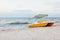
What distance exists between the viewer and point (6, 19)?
21328mm

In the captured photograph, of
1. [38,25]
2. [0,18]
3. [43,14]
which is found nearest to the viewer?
[38,25]

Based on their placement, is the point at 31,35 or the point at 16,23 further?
the point at 16,23

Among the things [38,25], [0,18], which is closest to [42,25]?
[38,25]

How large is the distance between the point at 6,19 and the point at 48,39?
16578 millimetres

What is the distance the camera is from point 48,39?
17.3 ft

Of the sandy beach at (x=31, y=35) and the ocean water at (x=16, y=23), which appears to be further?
the ocean water at (x=16, y=23)

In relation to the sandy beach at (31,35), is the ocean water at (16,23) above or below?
below

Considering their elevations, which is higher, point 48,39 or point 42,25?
point 48,39

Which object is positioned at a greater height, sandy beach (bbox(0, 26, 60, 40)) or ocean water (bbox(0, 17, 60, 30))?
sandy beach (bbox(0, 26, 60, 40))

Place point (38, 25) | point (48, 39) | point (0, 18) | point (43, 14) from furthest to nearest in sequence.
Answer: point (0, 18), point (43, 14), point (38, 25), point (48, 39)

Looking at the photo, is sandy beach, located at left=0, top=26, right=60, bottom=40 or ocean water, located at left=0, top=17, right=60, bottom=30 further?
ocean water, located at left=0, top=17, right=60, bottom=30

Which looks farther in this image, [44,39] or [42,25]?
[42,25]

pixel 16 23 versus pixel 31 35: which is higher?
pixel 31 35

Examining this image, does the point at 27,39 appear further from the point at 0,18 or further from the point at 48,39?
the point at 0,18
